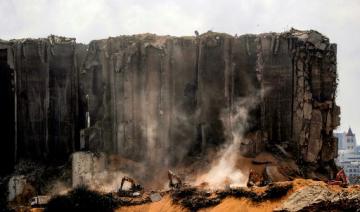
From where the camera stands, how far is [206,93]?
44.5 m

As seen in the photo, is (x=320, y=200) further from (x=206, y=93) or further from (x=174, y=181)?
(x=206, y=93)

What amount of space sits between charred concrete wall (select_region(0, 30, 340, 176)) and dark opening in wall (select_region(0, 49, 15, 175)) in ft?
12.3

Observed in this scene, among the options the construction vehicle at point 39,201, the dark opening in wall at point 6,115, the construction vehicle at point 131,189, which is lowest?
the construction vehicle at point 39,201

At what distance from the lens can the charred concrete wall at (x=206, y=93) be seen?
43750 millimetres

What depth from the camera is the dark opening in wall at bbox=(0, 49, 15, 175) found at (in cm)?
4712

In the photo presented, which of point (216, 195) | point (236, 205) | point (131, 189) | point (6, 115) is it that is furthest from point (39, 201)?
point (236, 205)

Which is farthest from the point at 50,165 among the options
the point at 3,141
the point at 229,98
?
the point at 229,98

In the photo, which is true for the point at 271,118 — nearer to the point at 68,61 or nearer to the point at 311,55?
the point at 311,55

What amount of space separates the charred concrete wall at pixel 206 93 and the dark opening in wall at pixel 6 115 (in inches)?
148

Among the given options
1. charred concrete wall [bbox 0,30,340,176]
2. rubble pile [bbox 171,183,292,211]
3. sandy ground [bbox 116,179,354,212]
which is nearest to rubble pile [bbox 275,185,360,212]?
sandy ground [bbox 116,179,354,212]

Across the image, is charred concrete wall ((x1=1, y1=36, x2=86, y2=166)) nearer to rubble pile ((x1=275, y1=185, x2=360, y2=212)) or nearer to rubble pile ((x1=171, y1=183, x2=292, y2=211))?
rubble pile ((x1=171, y1=183, x2=292, y2=211))

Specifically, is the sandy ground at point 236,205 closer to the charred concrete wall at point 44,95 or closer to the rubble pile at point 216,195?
the rubble pile at point 216,195

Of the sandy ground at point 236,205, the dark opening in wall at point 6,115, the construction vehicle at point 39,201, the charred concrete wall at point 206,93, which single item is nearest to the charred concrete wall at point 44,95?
Result: the dark opening in wall at point 6,115

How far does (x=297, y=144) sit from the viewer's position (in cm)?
4369
